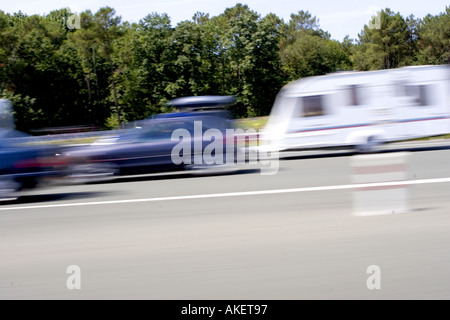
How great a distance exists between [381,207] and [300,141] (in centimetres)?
823

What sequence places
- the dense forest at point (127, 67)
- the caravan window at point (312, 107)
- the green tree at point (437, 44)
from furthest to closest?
the green tree at point (437, 44) < the dense forest at point (127, 67) < the caravan window at point (312, 107)

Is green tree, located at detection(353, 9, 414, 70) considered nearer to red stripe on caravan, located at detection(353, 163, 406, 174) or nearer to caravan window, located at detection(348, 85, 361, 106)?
caravan window, located at detection(348, 85, 361, 106)

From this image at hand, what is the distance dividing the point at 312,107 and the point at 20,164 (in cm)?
847

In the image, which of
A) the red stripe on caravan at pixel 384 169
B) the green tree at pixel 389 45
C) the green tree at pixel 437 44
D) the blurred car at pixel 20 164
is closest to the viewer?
the red stripe on caravan at pixel 384 169

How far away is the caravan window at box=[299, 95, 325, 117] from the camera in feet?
50.8

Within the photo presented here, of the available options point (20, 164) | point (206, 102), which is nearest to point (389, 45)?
point (206, 102)

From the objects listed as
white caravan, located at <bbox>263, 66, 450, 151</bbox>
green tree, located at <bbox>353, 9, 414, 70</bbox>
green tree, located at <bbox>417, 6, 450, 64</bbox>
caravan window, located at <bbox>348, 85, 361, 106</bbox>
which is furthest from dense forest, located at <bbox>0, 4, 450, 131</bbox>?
caravan window, located at <bbox>348, 85, 361, 106</bbox>

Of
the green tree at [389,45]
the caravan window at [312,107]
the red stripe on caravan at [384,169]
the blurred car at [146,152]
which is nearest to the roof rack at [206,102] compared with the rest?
the caravan window at [312,107]

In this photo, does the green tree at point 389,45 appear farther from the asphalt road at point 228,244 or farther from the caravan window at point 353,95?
the asphalt road at point 228,244

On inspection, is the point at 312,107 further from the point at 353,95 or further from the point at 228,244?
the point at 228,244

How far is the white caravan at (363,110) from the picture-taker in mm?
15281

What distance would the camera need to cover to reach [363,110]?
15.3m

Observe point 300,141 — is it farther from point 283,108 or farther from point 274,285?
point 274,285

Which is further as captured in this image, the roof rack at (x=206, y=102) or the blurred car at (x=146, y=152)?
the roof rack at (x=206, y=102)
